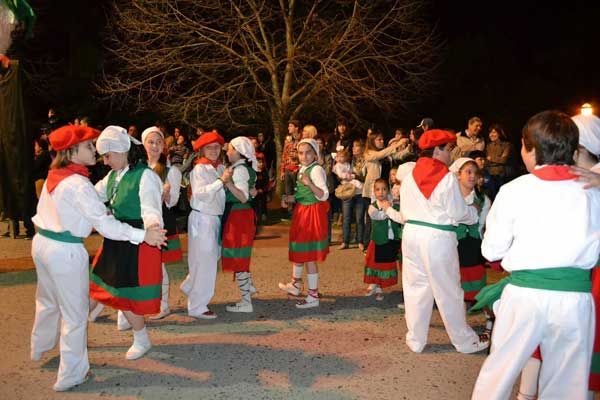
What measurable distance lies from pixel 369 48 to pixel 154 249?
10179mm

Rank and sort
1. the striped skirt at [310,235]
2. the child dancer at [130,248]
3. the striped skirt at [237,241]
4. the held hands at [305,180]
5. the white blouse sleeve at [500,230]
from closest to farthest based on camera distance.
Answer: the white blouse sleeve at [500,230] < the child dancer at [130,248] < the striped skirt at [237,241] < the held hands at [305,180] < the striped skirt at [310,235]

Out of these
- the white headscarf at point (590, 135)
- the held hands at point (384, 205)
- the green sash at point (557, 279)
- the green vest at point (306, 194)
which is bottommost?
the green sash at point (557, 279)

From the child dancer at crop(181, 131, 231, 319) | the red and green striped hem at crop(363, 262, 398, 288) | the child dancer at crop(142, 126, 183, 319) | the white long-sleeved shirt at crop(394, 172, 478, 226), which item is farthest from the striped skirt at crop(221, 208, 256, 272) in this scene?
the white long-sleeved shirt at crop(394, 172, 478, 226)

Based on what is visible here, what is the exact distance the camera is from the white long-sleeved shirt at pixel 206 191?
6.03m

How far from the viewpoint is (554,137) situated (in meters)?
3.07

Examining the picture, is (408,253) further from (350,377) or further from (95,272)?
(95,272)

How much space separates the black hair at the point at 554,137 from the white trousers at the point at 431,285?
2.03 metres

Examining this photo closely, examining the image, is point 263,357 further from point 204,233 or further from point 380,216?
point 380,216

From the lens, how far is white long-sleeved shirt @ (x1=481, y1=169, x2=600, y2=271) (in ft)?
9.95

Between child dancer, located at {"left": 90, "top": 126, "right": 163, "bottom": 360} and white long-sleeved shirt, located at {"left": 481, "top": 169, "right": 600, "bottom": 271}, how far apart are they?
280 centimetres

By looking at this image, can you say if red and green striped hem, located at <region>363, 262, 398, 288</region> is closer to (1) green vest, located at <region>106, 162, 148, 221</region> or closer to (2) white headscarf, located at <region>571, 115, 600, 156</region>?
(1) green vest, located at <region>106, 162, 148, 221</region>

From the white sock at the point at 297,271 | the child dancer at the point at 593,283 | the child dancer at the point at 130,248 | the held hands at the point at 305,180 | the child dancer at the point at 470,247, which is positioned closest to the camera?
the child dancer at the point at 593,283

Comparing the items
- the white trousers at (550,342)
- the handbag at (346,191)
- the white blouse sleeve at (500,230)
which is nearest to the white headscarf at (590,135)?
the white blouse sleeve at (500,230)

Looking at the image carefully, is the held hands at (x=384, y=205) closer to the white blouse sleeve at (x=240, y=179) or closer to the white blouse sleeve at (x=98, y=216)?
the white blouse sleeve at (x=240, y=179)
